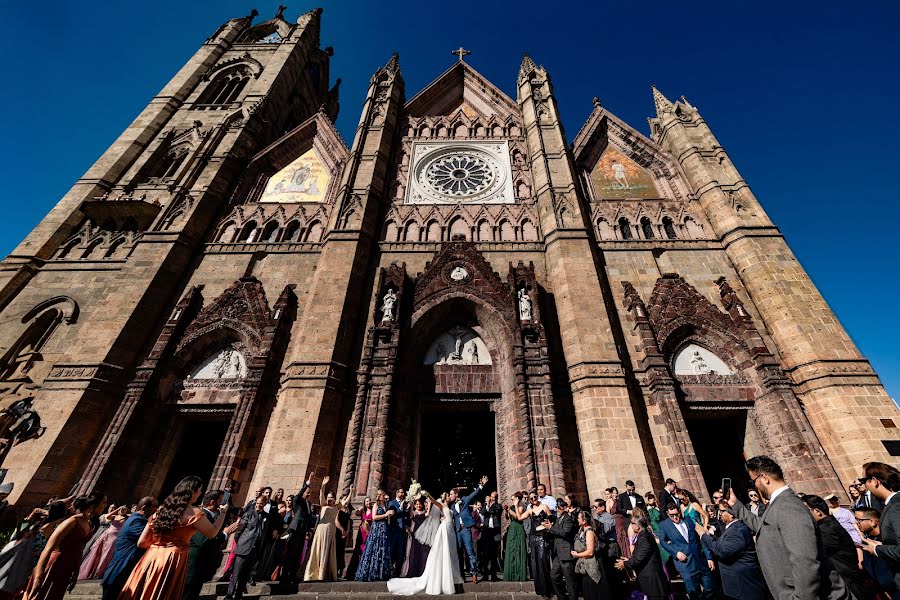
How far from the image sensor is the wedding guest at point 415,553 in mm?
6652

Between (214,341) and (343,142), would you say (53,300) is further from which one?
(343,142)

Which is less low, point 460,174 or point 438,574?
point 460,174

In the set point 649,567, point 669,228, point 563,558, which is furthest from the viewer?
point 669,228

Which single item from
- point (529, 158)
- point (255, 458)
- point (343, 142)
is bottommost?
point (255, 458)

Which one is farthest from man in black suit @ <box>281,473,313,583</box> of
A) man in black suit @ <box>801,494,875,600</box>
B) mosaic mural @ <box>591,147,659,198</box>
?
mosaic mural @ <box>591,147,659,198</box>

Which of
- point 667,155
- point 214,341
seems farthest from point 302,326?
point 667,155

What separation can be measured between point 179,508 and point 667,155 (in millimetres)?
20417

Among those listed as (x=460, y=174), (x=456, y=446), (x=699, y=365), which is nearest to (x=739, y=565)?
(x=456, y=446)

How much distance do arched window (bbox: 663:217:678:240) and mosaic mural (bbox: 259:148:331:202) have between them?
45.9 feet

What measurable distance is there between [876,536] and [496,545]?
5820mm

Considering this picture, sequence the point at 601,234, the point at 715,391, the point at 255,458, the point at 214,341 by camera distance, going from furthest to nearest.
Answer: the point at 601,234 → the point at 214,341 → the point at 715,391 → the point at 255,458

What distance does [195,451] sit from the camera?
1228cm

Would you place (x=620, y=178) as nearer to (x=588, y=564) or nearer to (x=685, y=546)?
(x=685, y=546)

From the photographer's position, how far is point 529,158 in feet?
58.4
